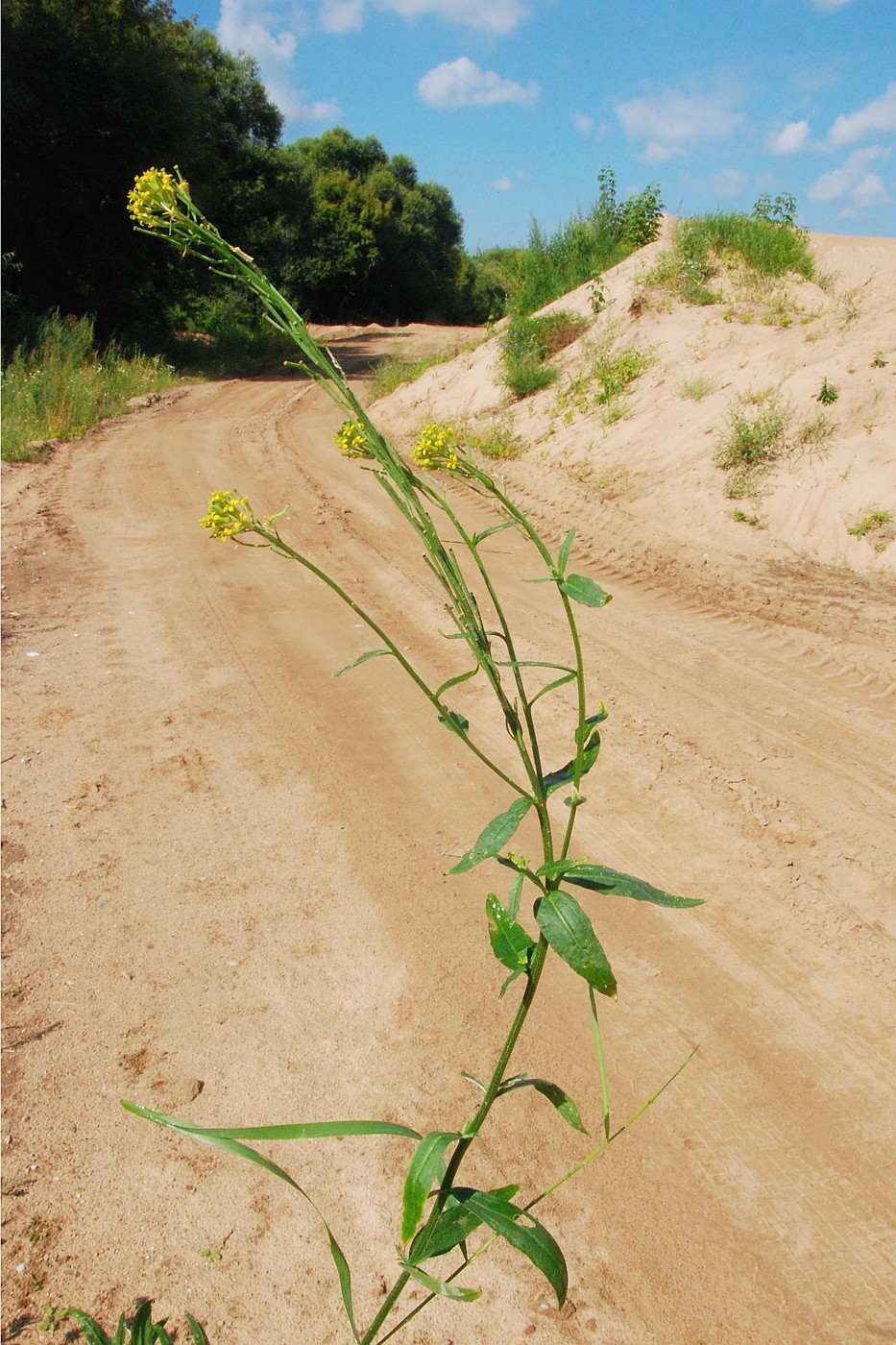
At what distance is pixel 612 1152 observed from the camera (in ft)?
8.41

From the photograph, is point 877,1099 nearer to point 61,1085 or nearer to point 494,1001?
point 494,1001

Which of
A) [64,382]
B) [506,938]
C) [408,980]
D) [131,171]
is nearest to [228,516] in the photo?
[506,938]

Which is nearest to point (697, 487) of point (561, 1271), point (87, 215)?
point (561, 1271)

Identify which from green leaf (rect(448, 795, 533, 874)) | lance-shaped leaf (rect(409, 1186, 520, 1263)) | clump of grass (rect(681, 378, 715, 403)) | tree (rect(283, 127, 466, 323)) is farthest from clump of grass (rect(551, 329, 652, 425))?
tree (rect(283, 127, 466, 323))

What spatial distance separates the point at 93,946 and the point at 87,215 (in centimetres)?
1876

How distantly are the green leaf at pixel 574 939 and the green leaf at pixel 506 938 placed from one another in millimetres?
70

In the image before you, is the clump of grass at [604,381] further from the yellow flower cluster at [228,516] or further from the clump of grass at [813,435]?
the yellow flower cluster at [228,516]

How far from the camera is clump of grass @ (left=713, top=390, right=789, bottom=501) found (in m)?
8.70

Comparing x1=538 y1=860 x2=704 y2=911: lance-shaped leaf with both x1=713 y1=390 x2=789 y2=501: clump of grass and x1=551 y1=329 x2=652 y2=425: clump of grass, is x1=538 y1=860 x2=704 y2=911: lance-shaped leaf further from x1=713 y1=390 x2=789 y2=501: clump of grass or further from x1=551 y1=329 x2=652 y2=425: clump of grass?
x1=551 y1=329 x2=652 y2=425: clump of grass

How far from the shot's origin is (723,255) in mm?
12570

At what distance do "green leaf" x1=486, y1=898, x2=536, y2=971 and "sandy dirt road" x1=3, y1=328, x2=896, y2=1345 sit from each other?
55.1 inches

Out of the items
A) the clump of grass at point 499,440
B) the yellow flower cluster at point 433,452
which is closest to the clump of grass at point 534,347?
the clump of grass at point 499,440

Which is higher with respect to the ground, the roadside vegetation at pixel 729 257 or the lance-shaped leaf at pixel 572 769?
the roadside vegetation at pixel 729 257

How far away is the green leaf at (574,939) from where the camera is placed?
1100 mm
